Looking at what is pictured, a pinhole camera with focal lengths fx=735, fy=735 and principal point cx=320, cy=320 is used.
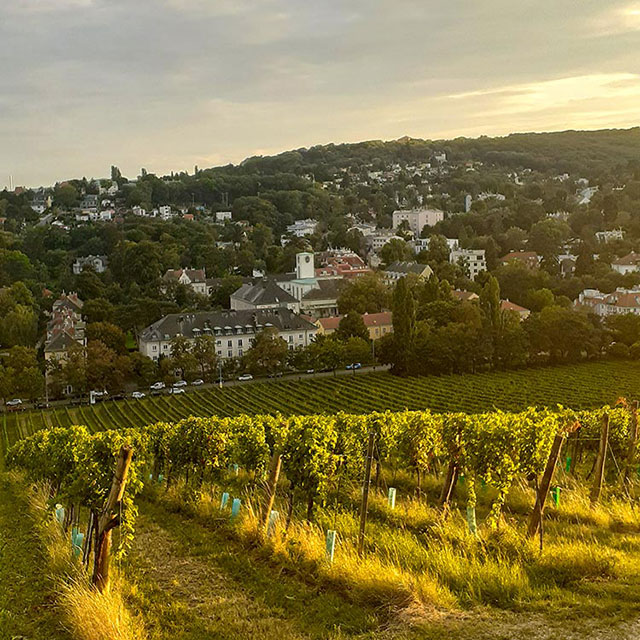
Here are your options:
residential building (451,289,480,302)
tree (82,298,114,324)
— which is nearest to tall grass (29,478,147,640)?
tree (82,298,114,324)

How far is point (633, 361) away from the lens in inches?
1857

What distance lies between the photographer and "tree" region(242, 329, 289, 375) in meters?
48.0

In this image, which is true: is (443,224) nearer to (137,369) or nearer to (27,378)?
(137,369)

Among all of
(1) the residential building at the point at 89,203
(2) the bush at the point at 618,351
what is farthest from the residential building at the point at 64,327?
(1) the residential building at the point at 89,203

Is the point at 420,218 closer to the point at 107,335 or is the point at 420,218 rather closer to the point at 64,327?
the point at 64,327

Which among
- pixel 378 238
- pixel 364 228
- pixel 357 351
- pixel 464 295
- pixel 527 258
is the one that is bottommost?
pixel 357 351

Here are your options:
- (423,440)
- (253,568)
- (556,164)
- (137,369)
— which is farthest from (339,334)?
(556,164)

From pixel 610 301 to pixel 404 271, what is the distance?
68.5 feet

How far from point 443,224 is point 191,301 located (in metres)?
39.7

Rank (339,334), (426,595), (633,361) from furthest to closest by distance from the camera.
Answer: (339,334)
(633,361)
(426,595)

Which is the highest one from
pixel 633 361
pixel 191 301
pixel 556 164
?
pixel 556 164

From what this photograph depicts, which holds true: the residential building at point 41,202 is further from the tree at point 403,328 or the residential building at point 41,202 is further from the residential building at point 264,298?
the tree at point 403,328

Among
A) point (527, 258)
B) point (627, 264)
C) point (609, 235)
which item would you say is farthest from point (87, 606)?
point (609, 235)

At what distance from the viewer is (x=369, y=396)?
40062 millimetres
